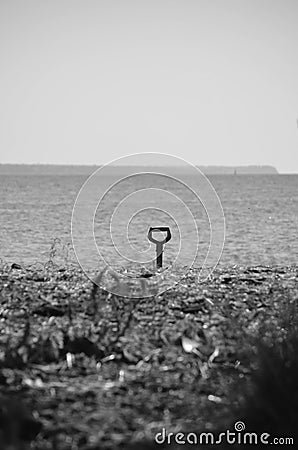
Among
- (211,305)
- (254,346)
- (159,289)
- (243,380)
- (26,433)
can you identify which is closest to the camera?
(26,433)

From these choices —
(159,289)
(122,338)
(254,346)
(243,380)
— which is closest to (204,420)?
(243,380)

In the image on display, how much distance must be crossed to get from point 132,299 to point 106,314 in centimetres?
65

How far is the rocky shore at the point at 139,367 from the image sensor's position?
3.78 meters

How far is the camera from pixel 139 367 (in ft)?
15.5

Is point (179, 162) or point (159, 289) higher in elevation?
point (179, 162)

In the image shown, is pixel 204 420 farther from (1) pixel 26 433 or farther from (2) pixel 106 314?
(2) pixel 106 314

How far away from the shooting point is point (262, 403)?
3900 mm

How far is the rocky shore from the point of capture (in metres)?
3.78

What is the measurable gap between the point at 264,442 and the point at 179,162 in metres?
3.33

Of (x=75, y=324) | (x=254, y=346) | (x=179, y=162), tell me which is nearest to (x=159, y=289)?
(x=179, y=162)

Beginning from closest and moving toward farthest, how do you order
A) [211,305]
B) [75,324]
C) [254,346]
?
[254,346], [75,324], [211,305]

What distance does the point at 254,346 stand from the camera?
194 inches

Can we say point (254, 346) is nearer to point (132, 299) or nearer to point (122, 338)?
point (122, 338)

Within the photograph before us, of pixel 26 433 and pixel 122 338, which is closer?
pixel 26 433
